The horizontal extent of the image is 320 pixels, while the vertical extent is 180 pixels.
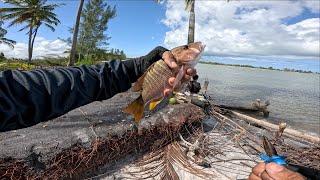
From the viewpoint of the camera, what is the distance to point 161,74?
2.18 metres

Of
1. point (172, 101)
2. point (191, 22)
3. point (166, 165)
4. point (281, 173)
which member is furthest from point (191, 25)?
point (281, 173)

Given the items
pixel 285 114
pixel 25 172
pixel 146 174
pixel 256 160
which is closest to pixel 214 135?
pixel 256 160

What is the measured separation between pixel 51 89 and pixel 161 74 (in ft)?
2.72

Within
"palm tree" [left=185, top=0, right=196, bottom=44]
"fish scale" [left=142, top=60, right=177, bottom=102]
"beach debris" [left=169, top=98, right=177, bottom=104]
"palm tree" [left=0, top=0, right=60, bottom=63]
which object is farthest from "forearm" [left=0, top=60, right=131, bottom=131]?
"palm tree" [left=0, top=0, right=60, bottom=63]

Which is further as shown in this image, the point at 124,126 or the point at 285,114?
the point at 285,114

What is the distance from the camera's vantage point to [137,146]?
18.3ft

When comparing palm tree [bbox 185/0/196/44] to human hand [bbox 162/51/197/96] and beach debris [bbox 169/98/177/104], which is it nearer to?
beach debris [bbox 169/98/177/104]

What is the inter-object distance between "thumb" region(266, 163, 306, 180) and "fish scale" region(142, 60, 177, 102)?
137 cm

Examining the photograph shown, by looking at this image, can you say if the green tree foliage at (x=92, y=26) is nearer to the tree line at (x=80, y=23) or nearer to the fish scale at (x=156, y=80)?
the tree line at (x=80, y=23)

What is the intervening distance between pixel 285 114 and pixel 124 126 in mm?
15132

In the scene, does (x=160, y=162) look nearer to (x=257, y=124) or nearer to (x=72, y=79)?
(x=72, y=79)

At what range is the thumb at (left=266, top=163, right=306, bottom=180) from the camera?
2611mm

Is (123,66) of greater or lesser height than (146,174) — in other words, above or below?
above

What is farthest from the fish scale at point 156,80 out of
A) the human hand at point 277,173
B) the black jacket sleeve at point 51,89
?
the human hand at point 277,173
